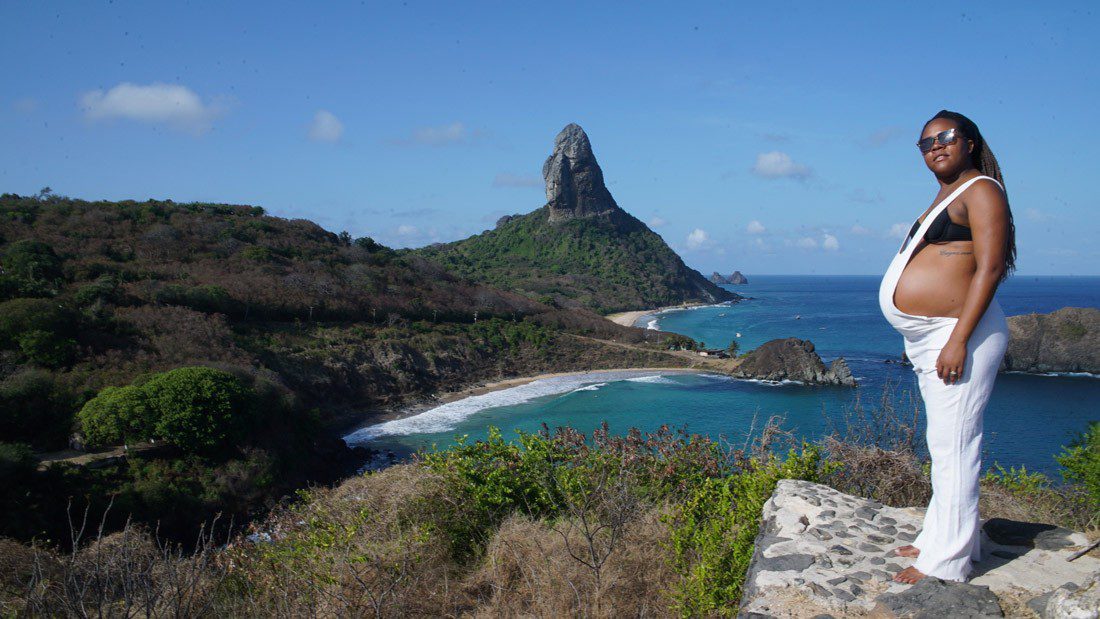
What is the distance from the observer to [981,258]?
2.97 metres

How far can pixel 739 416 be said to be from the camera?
33781 mm

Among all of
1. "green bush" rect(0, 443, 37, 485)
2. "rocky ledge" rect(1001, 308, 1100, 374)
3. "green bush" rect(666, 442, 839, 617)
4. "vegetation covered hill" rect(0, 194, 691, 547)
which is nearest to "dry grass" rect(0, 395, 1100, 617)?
"green bush" rect(666, 442, 839, 617)

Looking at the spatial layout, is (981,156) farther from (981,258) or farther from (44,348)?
(44,348)

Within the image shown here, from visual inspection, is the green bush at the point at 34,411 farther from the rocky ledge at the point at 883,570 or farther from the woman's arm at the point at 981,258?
the woman's arm at the point at 981,258

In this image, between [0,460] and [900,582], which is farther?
[0,460]

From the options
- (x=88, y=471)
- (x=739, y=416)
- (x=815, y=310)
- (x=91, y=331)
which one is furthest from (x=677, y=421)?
(x=815, y=310)

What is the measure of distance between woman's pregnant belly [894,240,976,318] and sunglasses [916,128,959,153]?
510 millimetres

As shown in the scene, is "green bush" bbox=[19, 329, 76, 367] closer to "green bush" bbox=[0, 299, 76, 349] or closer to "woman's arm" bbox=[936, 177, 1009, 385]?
"green bush" bbox=[0, 299, 76, 349]

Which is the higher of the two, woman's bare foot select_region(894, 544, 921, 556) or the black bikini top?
the black bikini top

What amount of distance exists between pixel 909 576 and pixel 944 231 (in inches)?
69.1

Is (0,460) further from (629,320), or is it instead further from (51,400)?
(629,320)

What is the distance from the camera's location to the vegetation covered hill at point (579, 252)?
299ft

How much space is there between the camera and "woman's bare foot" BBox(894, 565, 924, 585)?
315cm

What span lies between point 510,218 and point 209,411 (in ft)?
363
